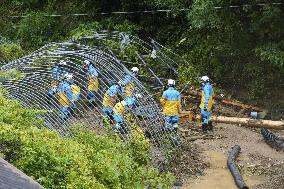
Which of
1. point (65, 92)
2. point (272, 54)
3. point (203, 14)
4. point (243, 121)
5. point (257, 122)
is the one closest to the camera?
point (257, 122)

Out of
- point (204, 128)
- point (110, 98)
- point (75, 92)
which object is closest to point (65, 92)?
point (75, 92)

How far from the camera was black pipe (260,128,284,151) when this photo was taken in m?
15.3

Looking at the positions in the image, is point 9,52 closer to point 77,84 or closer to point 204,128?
point 77,84

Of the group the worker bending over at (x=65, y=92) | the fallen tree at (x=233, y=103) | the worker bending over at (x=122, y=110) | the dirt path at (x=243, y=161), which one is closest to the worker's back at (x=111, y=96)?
the worker bending over at (x=122, y=110)

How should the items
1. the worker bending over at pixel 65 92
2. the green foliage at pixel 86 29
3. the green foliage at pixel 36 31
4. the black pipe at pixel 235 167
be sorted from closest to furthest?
the black pipe at pixel 235 167 → the worker bending over at pixel 65 92 → the green foliage at pixel 86 29 → the green foliage at pixel 36 31

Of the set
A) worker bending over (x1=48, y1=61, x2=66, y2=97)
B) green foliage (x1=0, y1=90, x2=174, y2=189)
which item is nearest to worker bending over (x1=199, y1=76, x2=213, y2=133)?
worker bending over (x1=48, y1=61, x2=66, y2=97)

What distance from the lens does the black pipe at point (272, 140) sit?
15297 mm

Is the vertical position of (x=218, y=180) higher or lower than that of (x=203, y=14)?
lower

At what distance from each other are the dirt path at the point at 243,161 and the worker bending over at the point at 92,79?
3486 mm

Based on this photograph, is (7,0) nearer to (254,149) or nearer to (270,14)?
(270,14)

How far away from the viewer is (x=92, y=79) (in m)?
15.7

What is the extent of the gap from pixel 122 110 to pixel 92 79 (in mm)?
2436

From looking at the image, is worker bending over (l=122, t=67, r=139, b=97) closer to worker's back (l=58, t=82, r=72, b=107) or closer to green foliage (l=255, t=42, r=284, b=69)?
worker's back (l=58, t=82, r=72, b=107)

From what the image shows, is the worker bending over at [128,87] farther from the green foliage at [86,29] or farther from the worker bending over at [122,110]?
the green foliage at [86,29]
